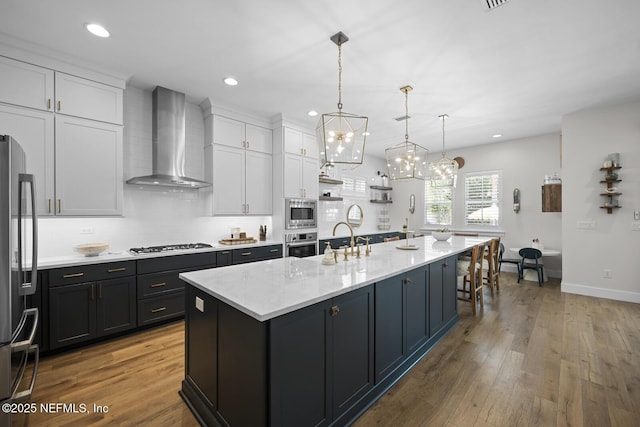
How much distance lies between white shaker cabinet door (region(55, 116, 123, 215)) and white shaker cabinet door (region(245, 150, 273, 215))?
1.67 metres

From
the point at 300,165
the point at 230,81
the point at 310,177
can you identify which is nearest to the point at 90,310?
the point at 230,81

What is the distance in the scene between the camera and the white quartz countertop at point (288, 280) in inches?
55.8

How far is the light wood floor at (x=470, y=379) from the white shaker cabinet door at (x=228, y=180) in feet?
5.54

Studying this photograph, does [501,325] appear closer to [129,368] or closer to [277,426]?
[277,426]

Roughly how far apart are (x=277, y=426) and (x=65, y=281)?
2.63 meters

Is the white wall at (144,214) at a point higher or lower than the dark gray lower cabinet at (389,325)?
higher

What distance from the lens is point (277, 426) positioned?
1338mm

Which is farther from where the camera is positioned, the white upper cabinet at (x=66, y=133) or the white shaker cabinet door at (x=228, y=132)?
the white shaker cabinet door at (x=228, y=132)

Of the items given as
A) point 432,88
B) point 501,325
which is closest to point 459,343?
point 501,325

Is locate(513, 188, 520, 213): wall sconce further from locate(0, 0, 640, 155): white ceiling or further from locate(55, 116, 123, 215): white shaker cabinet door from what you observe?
locate(55, 116, 123, 215): white shaker cabinet door

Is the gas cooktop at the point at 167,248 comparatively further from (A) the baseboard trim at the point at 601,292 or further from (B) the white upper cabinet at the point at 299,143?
(A) the baseboard trim at the point at 601,292

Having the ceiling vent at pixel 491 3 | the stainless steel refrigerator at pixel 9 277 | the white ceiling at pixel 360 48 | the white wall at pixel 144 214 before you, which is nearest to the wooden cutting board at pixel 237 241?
the white wall at pixel 144 214

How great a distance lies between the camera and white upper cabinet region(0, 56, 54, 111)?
249cm

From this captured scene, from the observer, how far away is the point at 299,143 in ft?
15.6
